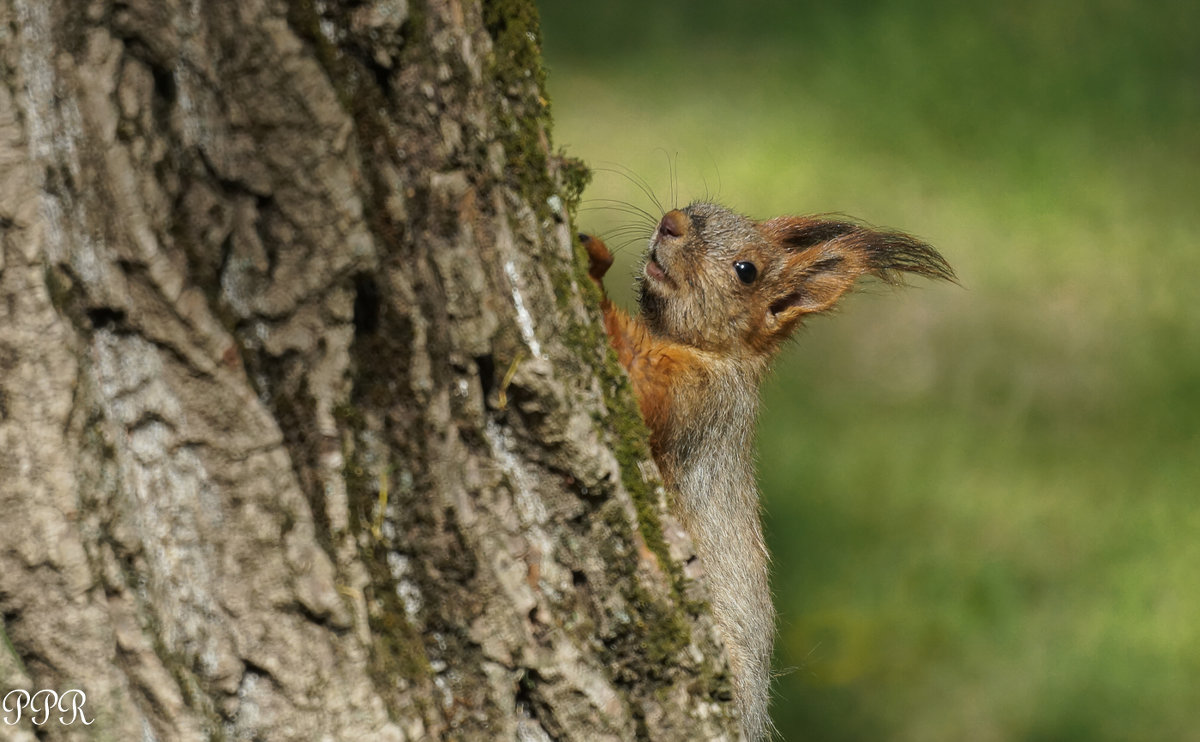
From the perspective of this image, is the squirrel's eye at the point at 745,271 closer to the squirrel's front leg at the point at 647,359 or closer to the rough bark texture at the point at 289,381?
the squirrel's front leg at the point at 647,359

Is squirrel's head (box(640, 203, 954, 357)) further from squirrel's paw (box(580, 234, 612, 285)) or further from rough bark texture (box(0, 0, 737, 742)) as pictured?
rough bark texture (box(0, 0, 737, 742))

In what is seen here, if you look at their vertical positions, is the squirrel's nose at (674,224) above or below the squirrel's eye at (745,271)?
above

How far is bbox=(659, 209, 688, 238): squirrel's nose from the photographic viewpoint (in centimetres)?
395

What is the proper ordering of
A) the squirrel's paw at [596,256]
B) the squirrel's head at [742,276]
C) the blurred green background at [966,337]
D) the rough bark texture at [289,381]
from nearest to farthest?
the rough bark texture at [289,381]
the squirrel's paw at [596,256]
the squirrel's head at [742,276]
the blurred green background at [966,337]

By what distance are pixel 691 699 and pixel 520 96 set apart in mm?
1133

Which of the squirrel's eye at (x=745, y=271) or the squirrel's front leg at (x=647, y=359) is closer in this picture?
the squirrel's front leg at (x=647, y=359)

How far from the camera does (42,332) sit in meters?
1.73

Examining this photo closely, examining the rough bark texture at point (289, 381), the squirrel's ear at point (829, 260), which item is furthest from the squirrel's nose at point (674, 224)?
the rough bark texture at point (289, 381)

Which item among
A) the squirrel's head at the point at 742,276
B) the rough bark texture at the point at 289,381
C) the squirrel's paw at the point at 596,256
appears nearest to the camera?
the rough bark texture at the point at 289,381

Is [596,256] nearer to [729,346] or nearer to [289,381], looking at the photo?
[729,346]

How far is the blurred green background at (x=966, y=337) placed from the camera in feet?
15.0

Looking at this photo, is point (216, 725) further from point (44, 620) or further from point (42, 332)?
point (42, 332)

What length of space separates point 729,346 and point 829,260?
1.44 feet

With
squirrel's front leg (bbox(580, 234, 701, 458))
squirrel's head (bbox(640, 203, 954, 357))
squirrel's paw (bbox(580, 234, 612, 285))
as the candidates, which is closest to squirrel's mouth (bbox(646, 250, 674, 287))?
squirrel's head (bbox(640, 203, 954, 357))
